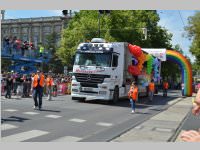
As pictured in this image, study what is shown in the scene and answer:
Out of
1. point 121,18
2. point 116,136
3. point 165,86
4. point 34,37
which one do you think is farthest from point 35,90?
point 34,37

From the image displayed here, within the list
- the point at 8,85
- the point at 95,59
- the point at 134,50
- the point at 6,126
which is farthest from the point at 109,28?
the point at 6,126

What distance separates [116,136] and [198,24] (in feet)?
103

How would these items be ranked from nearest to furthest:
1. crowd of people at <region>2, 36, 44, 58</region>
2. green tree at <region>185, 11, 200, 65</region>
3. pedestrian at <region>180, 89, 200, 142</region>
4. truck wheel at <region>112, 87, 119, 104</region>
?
pedestrian at <region>180, 89, 200, 142</region> → truck wheel at <region>112, 87, 119, 104</region> → crowd of people at <region>2, 36, 44, 58</region> → green tree at <region>185, 11, 200, 65</region>

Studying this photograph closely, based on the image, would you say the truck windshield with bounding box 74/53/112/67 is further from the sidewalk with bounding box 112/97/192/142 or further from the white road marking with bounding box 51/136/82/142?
the white road marking with bounding box 51/136/82/142

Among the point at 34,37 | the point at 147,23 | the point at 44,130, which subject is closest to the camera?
the point at 44,130

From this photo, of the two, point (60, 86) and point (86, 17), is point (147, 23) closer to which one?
point (86, 17)

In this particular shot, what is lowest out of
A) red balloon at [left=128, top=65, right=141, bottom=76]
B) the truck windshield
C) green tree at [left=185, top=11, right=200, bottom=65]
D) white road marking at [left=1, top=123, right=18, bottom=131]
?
white road marking at [left=1, top=123, right=18, bottom=131]

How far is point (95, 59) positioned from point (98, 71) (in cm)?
78

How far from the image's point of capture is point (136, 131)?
1237cm

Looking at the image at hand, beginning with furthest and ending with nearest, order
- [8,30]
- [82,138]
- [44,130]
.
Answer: [8,30]
[44,130]
[82,138]

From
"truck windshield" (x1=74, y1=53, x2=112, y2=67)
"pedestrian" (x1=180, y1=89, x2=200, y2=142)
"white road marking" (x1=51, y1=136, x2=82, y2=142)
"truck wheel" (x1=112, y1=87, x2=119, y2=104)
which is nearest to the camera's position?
"pedestrian" (x1=180, y1=89, x2=200, y2=142)

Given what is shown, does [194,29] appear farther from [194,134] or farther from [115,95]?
[194,134]

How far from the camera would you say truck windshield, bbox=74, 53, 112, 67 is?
74.3ft

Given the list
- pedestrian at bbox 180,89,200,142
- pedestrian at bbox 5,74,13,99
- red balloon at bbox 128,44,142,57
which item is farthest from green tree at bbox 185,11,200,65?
pedestrian at bbox 180,89,200,142
